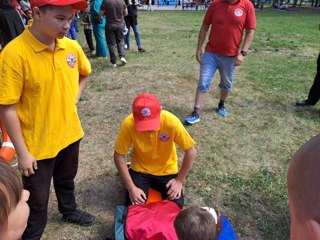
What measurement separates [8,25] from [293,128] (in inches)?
166

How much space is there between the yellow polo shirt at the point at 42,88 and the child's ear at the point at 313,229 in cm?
161

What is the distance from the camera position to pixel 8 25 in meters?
4.41

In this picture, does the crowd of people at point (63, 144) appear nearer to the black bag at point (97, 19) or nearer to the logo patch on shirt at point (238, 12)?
the logo patch on shirt at point (238, 12)

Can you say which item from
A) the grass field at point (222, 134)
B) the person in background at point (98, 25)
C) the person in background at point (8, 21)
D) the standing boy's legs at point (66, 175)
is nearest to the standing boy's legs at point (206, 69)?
the grass field at point (222, 134)

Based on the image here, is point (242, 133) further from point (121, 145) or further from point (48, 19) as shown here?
point (48, 19)

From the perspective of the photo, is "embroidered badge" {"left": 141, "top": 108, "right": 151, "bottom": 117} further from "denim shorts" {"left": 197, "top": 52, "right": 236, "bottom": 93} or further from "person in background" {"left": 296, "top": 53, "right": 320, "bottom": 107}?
"person in background" {"left": 296, "top": 53, "right": 320, "bottom": 107}

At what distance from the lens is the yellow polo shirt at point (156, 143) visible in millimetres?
2498

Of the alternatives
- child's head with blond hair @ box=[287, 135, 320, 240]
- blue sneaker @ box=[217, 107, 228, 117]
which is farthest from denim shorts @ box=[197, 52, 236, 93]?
child's head with blond hair @ box=[287, 135, 320, 240]

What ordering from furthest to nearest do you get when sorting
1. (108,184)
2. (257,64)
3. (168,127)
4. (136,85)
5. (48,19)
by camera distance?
1. (257,64)
2. (136,85)
3. (108,184)
4. (168,127)
5. (48,19)

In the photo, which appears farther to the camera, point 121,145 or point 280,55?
point 280,55

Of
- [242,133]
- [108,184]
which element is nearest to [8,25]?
[108,184]

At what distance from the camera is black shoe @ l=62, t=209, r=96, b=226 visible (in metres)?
2.59

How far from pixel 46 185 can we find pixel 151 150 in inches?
34.8

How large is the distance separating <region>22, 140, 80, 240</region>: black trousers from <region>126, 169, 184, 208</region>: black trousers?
543mm
